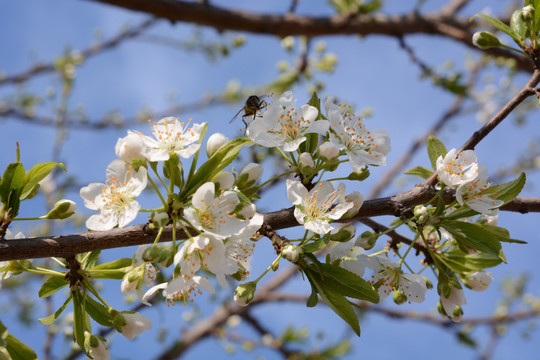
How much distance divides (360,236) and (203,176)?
60cm

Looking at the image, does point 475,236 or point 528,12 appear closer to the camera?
point 475,236

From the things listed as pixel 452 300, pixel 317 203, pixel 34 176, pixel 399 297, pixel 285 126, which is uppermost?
pixel 34 176

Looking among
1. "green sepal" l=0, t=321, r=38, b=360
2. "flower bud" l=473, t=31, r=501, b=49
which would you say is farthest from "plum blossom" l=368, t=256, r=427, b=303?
"green sepal" l=0, t=321, r=38, b=360

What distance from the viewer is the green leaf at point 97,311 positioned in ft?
→ 6.04

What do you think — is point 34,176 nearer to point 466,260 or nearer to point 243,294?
point 243,294

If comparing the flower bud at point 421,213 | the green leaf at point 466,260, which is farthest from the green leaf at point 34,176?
the green leaf at point 466,260

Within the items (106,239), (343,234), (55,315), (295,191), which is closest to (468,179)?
(343,234)

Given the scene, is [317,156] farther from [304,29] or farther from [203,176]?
[304,29]

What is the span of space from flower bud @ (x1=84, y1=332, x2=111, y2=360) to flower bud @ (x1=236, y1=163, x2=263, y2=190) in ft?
2.33

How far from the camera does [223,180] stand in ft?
5.19

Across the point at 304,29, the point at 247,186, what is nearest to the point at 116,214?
the point at 247,186

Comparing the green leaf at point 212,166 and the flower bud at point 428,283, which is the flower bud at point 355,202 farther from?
the flower bud at point 428,283

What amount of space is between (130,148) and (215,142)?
28 cm

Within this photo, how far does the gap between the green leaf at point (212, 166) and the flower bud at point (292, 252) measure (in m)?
0.32
